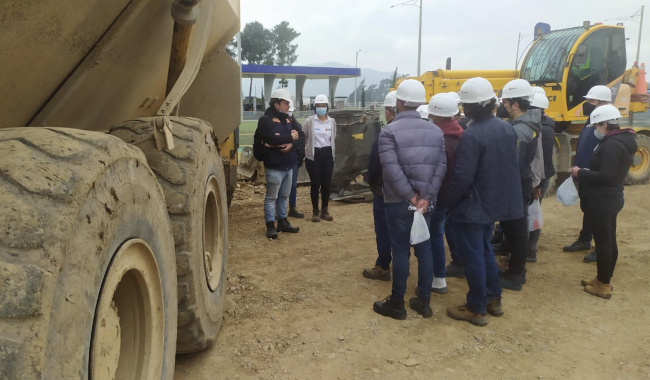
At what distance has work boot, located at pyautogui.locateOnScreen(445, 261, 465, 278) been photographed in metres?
4.89

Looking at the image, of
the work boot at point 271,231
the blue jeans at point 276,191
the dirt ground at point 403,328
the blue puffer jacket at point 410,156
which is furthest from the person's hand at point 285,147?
the blue puffer jacket at point 410,156

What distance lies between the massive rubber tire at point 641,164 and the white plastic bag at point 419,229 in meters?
8.26

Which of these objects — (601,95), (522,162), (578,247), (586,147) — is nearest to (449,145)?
(522,162)

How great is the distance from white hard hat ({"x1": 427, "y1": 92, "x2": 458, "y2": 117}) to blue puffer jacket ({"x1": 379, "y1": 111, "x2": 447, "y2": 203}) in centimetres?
43

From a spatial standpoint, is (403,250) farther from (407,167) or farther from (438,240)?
(438,240)

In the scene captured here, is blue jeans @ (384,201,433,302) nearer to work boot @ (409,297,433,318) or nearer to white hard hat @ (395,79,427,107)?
work boot @ (409,297,433,318)

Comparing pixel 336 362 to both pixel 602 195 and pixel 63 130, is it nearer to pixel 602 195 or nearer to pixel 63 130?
pixel 63 130

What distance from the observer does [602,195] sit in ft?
14.0

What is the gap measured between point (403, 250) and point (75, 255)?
2732mm

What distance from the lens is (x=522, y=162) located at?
173 inches

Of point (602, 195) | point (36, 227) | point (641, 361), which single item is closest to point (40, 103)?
point (36, 227)

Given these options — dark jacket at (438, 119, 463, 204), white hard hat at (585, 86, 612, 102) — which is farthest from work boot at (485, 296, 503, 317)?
white hard hat at (585, 86, 612, 102)

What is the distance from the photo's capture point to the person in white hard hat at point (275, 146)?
19.1 ft

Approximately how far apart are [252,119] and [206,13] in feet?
79.6
